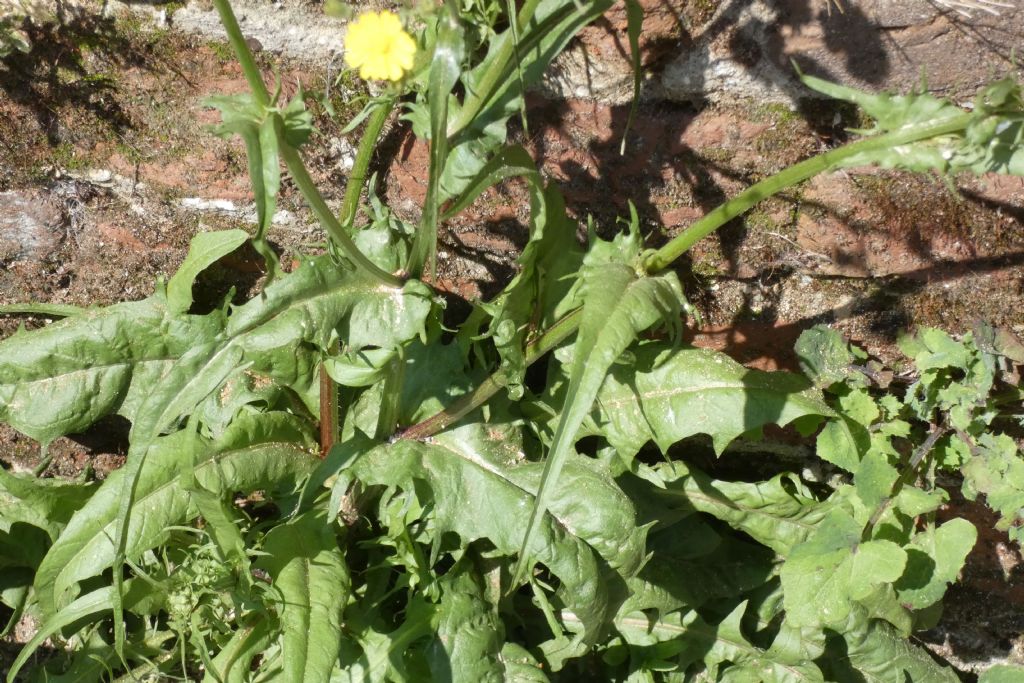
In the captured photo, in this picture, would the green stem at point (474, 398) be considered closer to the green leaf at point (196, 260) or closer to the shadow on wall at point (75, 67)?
the green leaf at point (196, 260)

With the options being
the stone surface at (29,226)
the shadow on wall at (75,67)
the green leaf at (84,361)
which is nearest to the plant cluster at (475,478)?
the green leaf at (84,361)

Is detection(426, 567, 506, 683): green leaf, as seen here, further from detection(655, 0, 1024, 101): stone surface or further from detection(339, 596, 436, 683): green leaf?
detection(655, 0, 1024, 101): stone surface

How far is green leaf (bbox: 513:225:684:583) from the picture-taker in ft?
5.44

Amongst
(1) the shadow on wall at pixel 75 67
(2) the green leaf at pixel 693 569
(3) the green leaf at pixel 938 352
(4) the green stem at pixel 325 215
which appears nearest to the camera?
(4) the green stem at pixel 325 215

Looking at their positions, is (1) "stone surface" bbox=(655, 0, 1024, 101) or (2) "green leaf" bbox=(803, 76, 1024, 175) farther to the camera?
(1) "stone surface" bbox=(655, 0, 1024, 101)

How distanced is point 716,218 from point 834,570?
4.73ft

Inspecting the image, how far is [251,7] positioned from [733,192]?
5.13 ft

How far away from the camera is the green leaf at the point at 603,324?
5.44 feet

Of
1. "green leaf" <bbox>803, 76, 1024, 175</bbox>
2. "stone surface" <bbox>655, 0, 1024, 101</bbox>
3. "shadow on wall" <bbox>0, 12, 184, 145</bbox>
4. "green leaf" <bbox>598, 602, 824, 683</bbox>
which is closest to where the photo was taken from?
"green leaf" <bbox>803, 76, 1024, 175</bbox>

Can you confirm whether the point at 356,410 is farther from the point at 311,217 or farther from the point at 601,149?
the point at 601,149

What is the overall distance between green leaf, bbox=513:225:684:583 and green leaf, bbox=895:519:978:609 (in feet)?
4.55

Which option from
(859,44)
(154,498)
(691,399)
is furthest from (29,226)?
(859,44)

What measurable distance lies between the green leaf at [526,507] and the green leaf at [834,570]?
0.59m

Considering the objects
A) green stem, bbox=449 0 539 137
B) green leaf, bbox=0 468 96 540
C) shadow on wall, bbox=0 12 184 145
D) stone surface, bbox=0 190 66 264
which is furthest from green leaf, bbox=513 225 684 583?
stone surface, bbox=0 190 66 264
